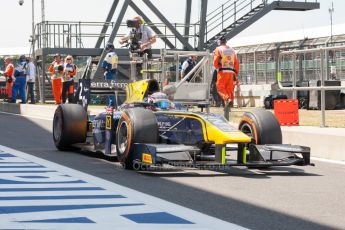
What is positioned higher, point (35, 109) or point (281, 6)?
point (281, 6)

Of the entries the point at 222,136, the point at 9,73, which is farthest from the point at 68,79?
the point at 222,136

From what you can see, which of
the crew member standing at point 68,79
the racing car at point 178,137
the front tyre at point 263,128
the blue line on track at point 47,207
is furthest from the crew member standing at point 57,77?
the blue line on track at point 47,207

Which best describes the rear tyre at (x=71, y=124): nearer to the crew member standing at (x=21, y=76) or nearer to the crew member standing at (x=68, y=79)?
the crew member standing at (x=68, y=79)

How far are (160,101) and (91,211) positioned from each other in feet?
14.0

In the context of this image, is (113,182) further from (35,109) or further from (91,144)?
(35,109)

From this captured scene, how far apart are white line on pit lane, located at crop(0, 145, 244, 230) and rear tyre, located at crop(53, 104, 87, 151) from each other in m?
3.29

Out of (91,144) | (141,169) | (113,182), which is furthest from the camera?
(91,144)

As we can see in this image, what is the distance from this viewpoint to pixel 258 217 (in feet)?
21.6

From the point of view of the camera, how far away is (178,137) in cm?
1034

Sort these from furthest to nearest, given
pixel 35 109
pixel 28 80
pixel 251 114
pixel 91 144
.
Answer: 1. pixel 28 80
2. pixel 35 109
3. pixel 91 144
4. pixel 251 114

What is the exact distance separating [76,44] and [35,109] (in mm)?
9336

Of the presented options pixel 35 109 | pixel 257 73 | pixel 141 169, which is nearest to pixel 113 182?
pixel 141 169

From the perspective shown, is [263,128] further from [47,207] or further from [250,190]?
[47,207]

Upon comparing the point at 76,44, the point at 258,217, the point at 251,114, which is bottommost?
the point at 258,217
